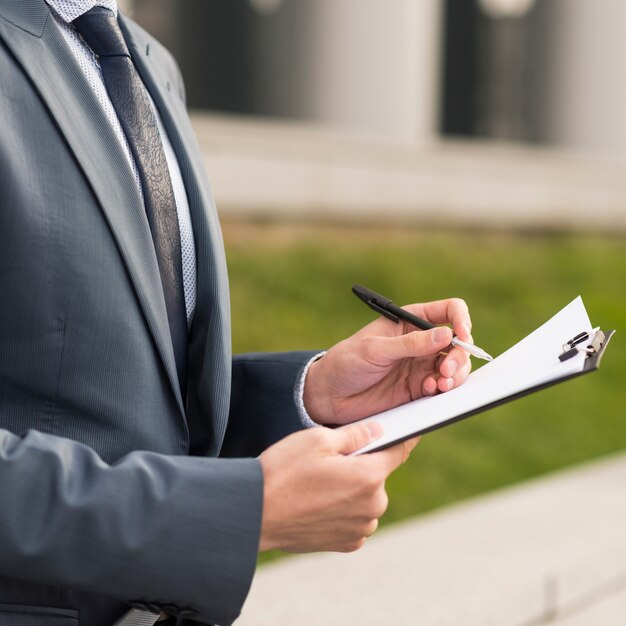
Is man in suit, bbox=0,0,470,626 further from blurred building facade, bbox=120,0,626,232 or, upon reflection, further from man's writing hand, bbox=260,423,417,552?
blurred building facade, bbox=120,0,626,232

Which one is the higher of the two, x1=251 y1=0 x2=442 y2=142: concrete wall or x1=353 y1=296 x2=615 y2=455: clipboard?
x1=353 y1=296 x2=615 y2=455: clipboard

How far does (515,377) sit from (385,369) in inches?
12.9

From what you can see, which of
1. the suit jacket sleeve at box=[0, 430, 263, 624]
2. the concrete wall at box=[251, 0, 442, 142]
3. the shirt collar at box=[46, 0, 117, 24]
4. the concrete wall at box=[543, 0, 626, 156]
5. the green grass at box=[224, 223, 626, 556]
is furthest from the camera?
the concrete wall at box=[543, 0, 626, 156]

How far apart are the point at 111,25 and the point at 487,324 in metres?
7.32

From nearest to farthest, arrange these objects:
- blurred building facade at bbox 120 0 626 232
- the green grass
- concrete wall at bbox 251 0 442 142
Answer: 1. the green grass
2. blurred building facade at bbox 120 0 626 232
3. concrete wall at bbox 251 0 442 142

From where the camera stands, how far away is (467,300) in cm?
918

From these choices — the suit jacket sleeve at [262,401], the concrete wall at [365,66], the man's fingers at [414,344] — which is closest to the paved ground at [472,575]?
the suit jacket sleeve at [262,401]

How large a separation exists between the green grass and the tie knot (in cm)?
423

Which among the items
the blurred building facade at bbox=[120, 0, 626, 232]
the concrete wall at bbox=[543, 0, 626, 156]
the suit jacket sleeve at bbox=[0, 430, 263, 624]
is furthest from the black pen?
the concrete wall at bbox=[543, 0, 626, 156]

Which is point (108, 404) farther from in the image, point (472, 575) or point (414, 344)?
point (472, 575)

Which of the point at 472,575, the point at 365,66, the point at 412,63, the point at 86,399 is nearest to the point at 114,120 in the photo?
the point at 86,399

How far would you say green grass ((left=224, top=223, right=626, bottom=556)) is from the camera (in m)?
6.45

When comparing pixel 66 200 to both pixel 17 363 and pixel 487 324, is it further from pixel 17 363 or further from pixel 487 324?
pixel 487 324

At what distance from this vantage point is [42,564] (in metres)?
1.24
